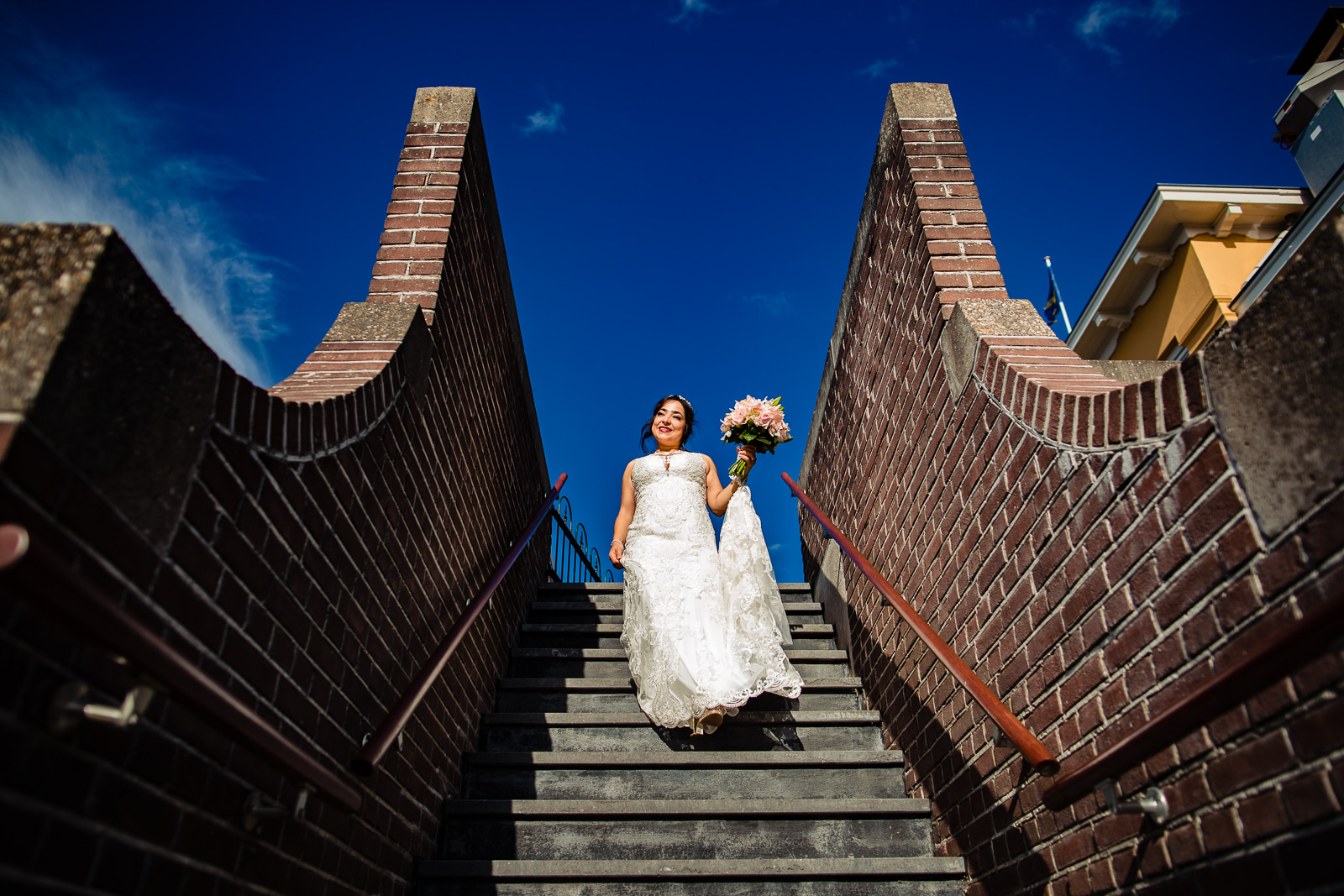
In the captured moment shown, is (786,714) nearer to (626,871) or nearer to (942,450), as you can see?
(626,871)

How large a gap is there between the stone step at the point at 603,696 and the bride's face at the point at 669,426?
1.76 meters

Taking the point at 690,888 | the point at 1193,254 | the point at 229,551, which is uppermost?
the point at 1193,254

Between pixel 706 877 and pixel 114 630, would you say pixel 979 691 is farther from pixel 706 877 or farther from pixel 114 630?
pixel 114 630

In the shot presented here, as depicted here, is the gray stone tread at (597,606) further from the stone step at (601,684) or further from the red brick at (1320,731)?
the red brick at (1320,731)

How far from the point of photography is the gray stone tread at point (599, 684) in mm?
3812

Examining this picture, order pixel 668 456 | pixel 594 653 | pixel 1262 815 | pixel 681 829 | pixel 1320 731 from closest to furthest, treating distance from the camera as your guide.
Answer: pixel 1320 731, pixel 1262 815, pixel 681 829, pixel 594 653, pixel 668 456

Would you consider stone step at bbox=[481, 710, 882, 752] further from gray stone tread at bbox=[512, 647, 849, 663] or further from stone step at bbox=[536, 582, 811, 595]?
stone step at bbox=[536, 582, 811, 595]

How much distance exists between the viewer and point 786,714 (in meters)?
3.58

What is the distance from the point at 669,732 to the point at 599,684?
18.3 inches

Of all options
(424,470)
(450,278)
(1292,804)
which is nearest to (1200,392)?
(1292,804)

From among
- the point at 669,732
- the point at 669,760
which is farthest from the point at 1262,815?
the point at 669,732

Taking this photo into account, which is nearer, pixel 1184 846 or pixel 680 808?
pixel 1184 846

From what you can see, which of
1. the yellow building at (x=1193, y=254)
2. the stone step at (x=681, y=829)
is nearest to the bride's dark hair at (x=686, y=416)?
the stone step at (x=681, y=829)

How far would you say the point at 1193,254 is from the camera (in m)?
11.1
